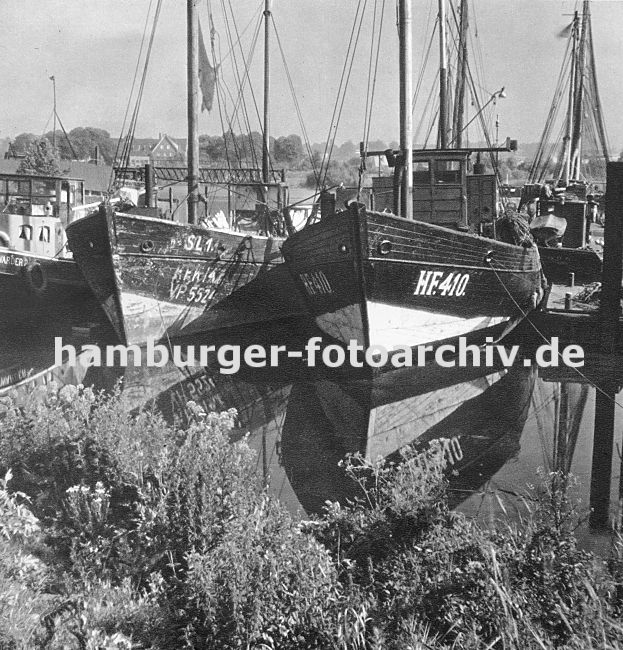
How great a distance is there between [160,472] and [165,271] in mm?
9893

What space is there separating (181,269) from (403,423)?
21.9 feet

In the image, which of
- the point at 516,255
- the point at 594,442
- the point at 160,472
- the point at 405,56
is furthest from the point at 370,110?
the point at 160,472

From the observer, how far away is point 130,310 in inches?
584

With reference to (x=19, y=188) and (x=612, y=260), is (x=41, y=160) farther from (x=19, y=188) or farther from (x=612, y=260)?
(x=612, y=260)

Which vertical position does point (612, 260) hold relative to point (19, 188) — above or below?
below

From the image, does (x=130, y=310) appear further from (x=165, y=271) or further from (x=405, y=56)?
(x=405, y=56)

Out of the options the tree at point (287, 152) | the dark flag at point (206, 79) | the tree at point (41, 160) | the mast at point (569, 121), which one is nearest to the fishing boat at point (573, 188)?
the mast at point (569, 121)

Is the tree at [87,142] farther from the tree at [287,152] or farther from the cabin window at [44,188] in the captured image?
the cabin window at [44,188]

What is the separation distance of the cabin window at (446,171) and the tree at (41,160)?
35.0 metres

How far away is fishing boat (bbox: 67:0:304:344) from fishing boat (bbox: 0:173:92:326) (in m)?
3.00

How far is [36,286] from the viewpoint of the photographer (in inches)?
703

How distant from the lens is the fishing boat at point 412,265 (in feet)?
39.6

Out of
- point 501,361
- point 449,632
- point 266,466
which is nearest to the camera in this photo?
point 449,632

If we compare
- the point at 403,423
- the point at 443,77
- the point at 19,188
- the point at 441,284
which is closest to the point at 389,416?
the point at 403,423
